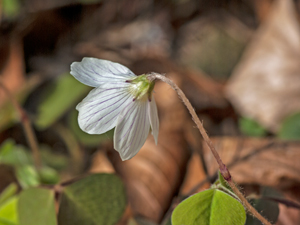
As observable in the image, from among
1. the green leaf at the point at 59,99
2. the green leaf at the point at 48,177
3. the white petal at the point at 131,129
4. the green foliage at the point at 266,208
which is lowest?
the green foliage at the point at 266,208

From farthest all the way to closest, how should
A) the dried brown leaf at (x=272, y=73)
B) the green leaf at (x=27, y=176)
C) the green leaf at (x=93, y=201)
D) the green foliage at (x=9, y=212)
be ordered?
1. the dried brown leaf at (x=272, y=73)
2. the green leaf at (x=27, y=176)
3. the green foliage at (x=9, y=212)
4. the green leaf at (x=93, y=201)

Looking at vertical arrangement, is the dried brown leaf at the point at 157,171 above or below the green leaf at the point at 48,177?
below

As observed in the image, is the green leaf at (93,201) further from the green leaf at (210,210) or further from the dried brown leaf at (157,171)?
the dried brown leaf at (157,171)

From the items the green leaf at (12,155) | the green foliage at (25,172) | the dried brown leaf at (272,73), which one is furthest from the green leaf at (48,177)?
the dried brown leaf at (272,73)

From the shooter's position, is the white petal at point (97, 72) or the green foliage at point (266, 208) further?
the green foliage at point (266, 208)

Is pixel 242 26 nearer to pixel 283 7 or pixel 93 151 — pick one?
pixel 283 7

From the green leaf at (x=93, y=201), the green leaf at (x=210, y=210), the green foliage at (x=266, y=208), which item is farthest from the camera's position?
the green leaf at (x=93, y=201)

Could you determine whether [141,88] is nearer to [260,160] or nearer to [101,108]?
[101,108]

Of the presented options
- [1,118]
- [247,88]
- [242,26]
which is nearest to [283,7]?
[242,26]
